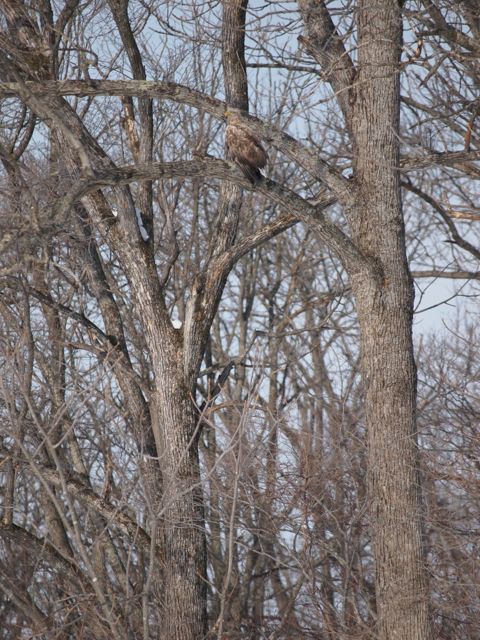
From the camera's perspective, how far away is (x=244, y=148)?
6.19 meters

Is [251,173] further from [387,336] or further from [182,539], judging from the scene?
[182,539]

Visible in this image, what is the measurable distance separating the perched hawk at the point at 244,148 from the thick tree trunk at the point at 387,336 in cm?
89

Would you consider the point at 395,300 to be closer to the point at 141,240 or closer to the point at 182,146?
the point at 141,240

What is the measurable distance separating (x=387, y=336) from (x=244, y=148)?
5.86 ft

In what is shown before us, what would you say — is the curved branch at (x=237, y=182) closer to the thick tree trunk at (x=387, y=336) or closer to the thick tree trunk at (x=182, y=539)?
the thick tree trunk at (x=387, y=336)

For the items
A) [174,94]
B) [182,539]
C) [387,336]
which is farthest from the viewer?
[182,539]

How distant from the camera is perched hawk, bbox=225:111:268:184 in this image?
6.04 m

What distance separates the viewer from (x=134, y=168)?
19.5 ft

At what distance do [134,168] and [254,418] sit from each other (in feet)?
8.90

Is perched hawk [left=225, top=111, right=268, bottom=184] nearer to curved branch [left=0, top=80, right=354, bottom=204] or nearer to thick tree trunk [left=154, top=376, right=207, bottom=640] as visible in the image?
curved branch [left=0, top=80, right=354, bottom=204]

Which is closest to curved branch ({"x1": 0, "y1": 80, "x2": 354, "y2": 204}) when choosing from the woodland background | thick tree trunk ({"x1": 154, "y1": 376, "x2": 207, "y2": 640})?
the woodland background

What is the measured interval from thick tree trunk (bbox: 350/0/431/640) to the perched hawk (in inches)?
35.0

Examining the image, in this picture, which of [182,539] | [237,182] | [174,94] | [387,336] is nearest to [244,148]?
[237,182]

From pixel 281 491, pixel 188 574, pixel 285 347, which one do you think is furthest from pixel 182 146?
pixel 188 574
